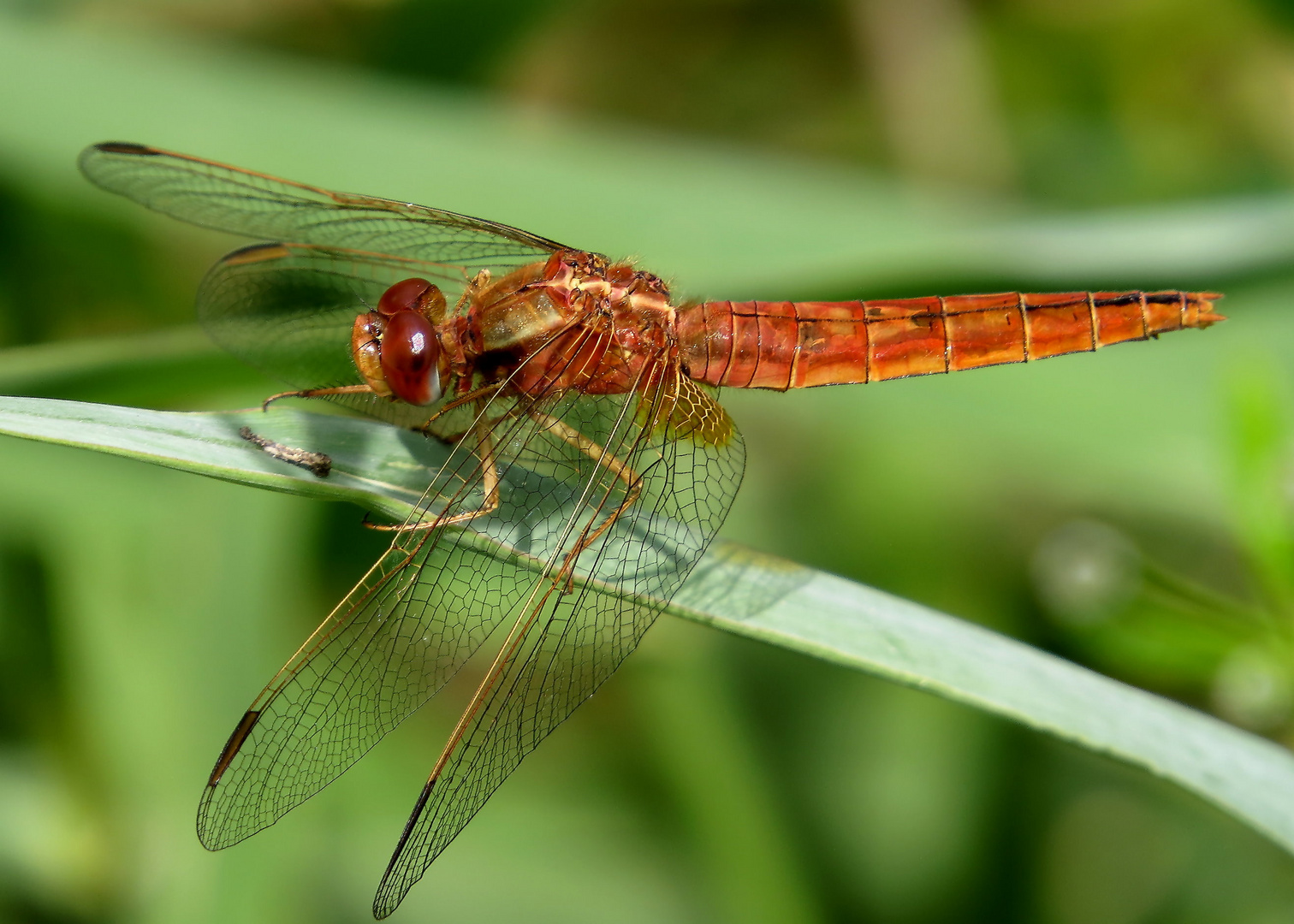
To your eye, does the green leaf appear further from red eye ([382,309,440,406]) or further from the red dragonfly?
red eye ([382,309,440,406])

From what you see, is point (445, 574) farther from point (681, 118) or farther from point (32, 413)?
point (681, 118)

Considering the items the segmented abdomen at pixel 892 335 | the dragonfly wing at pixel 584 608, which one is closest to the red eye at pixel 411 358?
the dragonfly wing at pixel 584 608

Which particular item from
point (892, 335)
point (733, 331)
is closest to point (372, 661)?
point (733, 331)

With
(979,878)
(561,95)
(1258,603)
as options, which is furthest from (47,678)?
(1258,603)

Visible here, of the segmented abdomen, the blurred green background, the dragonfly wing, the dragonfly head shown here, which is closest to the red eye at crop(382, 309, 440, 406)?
the dragonfly head

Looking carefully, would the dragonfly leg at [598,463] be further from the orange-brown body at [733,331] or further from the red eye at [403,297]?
the red eye at [403,297]

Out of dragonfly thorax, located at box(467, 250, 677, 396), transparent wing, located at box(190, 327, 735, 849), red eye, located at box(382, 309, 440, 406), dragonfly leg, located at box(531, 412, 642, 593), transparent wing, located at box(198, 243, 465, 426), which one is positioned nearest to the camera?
transparent wing, located at box(190, 327, 735, 849)

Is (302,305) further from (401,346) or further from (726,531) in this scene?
(726,531)
